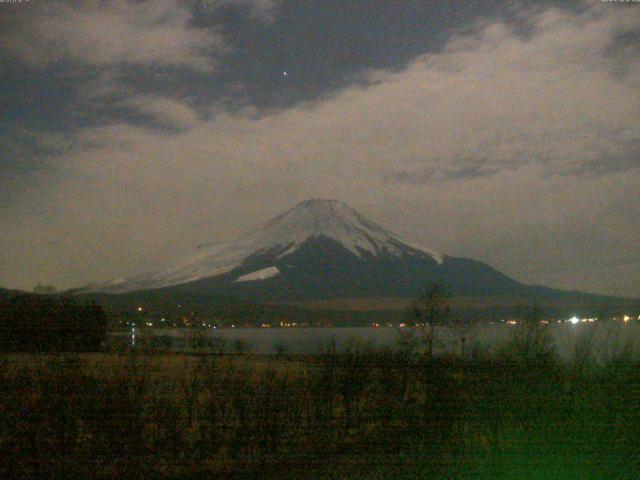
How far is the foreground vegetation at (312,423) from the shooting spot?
20.1 feet

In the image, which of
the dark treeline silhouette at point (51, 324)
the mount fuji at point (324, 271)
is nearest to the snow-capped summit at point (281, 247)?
the mount fuji at point (324, 271)

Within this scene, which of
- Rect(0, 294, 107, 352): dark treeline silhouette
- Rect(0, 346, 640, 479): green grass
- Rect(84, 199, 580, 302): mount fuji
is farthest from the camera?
Rect(84, 199, 580, 302): mount fuji

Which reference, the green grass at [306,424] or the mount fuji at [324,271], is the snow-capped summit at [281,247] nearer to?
the mount fuji at [324,271]

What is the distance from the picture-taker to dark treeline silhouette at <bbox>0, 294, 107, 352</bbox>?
58.1 feet

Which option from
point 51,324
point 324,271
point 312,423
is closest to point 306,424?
point 312,423

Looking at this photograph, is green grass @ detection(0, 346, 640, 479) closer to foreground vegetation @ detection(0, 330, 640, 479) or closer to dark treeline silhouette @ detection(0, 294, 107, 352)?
foreground vegetation @ detection(0, 330, 640, 479)

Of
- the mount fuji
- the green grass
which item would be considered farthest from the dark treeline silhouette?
the mount fuji

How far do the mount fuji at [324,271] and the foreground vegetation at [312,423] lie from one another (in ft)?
186

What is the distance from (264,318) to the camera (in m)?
59.1

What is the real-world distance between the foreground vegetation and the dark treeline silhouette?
10268mm

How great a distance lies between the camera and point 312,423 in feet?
Result: 23.9

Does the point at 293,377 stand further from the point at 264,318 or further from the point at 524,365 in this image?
the point at 264,318

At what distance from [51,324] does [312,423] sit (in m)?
15.1

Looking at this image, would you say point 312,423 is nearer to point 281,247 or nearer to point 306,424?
point 306,424
